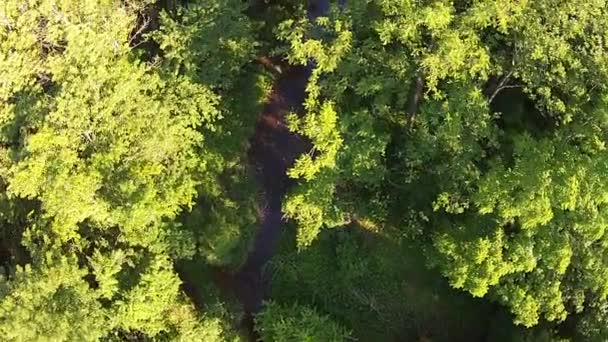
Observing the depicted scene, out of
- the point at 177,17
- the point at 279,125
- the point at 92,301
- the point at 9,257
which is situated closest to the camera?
the point at 92,301

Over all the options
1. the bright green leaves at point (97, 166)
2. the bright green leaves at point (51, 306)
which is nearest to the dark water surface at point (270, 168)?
the bright green leaves at point (97, 166)

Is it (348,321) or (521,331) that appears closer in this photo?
(521,331)

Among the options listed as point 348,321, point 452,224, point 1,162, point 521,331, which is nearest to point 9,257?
point 1,162

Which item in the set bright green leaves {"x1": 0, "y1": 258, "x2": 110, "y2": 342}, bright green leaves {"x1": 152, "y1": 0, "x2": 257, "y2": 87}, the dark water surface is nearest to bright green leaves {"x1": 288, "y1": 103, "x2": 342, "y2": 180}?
bright green leaves {"x1": 152, "y1": 0, "x2": 257, "y2": 87}

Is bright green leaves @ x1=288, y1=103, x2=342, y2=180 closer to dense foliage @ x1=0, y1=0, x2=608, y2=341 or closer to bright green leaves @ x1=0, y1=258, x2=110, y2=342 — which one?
dense foliage @ x1=0, y1=0, x2=608, y2=341

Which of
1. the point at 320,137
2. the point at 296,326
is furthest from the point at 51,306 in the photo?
the point at 320,137

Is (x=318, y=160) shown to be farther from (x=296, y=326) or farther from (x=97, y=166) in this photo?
(x=97, y=166)

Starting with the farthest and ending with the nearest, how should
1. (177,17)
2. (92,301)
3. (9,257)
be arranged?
(177,17)
(9,257)
(92,301)

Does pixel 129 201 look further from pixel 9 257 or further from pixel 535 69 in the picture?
pixel 535 69
